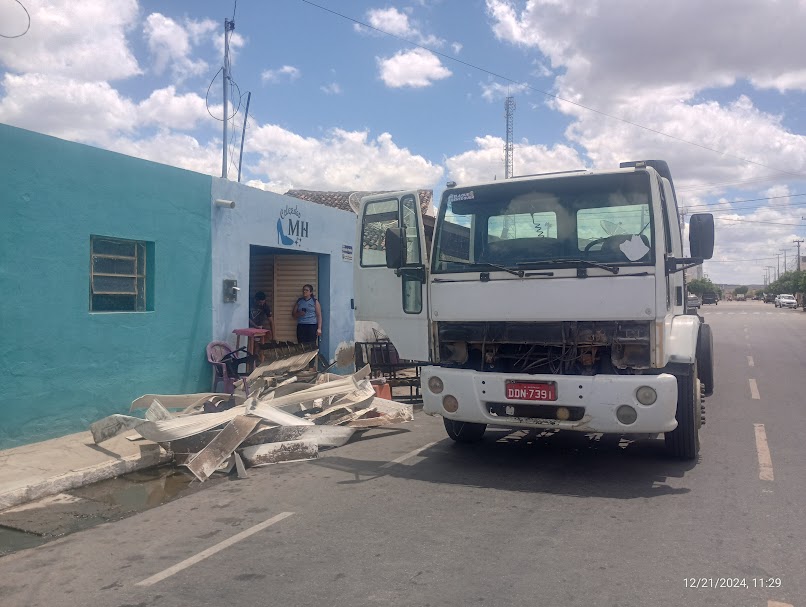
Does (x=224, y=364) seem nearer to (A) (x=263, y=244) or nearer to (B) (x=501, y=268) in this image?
(A) (x=263, y=244)

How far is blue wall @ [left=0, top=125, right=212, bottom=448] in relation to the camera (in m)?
7.35

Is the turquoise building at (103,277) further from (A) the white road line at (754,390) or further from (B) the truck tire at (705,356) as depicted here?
(A) the white road line at (754,390)

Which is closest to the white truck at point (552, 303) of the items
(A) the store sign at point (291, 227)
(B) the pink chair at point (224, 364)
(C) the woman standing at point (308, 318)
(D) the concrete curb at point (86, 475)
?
(D) the concrete curb at point (86, 475)

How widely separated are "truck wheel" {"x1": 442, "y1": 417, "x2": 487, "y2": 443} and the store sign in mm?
5926

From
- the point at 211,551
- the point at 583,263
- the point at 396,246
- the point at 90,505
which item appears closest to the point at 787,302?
the point at 583,263

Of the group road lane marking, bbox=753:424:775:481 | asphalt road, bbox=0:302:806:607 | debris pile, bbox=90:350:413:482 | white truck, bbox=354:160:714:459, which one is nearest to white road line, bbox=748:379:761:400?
road lane marking, bbox=753:424:775:481

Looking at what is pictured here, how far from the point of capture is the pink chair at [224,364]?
10172mm

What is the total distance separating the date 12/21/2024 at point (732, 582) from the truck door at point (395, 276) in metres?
3.32

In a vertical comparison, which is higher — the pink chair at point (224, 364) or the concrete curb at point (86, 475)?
the pink chair at point (224, 364)

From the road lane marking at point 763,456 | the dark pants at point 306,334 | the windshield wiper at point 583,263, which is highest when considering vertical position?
the windshield wiper at point 583,263

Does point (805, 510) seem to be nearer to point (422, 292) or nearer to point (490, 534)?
point (490, 534)

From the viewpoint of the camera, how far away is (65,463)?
22.6ft

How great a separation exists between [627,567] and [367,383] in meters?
5.39

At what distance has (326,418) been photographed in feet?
28.2
